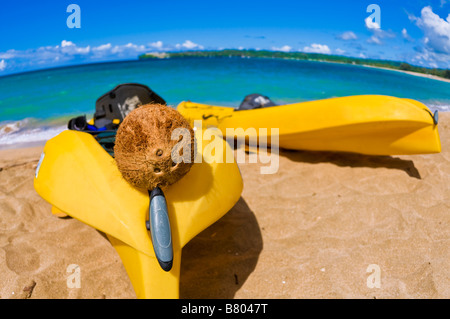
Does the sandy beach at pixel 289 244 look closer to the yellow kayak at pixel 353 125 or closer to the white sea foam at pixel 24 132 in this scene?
the yellow kayak at pixel 353 125

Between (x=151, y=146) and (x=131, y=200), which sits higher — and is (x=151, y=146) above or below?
above

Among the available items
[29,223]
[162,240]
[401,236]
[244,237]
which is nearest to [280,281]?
[244,237]

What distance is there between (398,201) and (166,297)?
2282mm

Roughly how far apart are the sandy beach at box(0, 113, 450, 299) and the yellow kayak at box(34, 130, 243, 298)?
1.41ft

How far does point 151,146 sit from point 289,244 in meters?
1.41

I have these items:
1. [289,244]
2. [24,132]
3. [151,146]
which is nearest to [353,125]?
[289,244]

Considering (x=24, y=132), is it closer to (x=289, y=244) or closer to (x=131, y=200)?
(x=131, y=200)

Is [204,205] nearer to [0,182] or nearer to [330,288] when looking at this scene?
[330,288]

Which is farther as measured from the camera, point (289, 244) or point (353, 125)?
point (353, 125)

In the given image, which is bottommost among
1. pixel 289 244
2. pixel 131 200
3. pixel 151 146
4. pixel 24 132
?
pixel 24 132

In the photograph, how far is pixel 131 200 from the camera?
1.63 m

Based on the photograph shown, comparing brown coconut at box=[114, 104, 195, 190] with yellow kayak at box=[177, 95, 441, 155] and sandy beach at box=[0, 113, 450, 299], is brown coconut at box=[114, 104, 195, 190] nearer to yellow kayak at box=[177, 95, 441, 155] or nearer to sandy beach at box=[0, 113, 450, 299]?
sandy beach at box=[0, 113, 450, 299]

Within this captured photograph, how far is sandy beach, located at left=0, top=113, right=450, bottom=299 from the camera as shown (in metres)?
1.83

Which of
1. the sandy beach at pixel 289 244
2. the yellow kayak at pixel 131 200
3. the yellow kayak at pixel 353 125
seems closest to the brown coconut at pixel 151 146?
the yellow kayak at pixel 131 200
